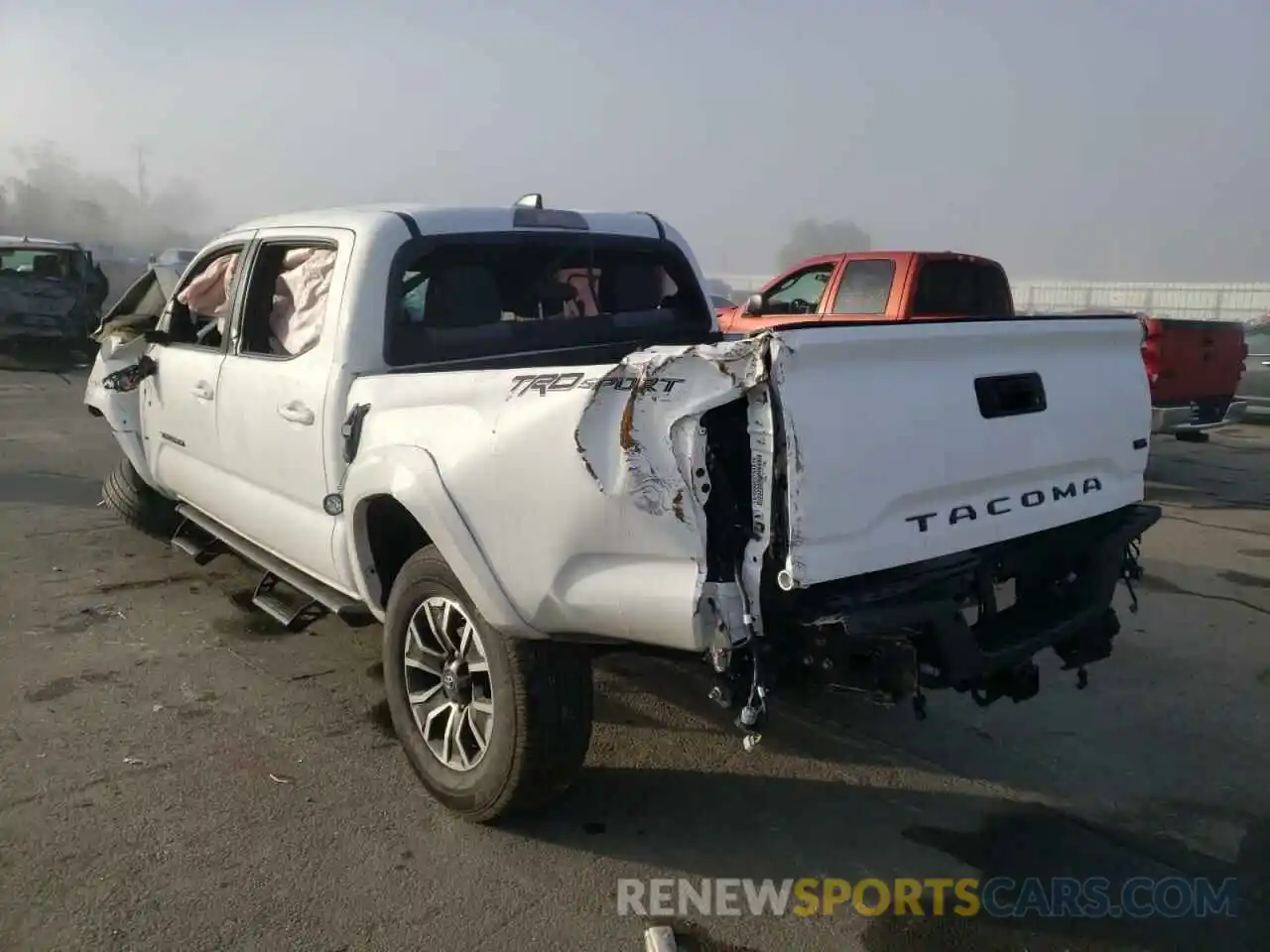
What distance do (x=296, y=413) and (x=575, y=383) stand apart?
63.9 inches

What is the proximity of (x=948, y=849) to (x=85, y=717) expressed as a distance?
127 inches

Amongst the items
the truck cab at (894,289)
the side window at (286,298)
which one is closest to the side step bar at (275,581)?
the side window at (286,298)

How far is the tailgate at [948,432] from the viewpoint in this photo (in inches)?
96.8

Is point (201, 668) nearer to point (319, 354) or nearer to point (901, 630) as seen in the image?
point (319, 354)

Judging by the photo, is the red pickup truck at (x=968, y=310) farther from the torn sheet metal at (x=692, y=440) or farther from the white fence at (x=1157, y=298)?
the white fence at (x=1157, y=298)

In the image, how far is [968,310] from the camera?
9.71m

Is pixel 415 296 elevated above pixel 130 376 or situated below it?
above

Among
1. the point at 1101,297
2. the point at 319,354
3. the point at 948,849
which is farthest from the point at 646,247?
the point at 1101,297

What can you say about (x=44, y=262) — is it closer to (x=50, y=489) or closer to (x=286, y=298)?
(x=50, y=489)

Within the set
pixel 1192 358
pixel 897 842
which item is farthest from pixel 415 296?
pixel 1192 358

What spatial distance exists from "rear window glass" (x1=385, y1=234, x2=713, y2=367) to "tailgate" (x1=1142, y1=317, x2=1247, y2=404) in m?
6.58

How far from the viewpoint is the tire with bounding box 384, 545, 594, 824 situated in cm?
298

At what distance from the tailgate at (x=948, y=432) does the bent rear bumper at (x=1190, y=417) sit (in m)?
6.29

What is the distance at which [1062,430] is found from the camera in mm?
3145
